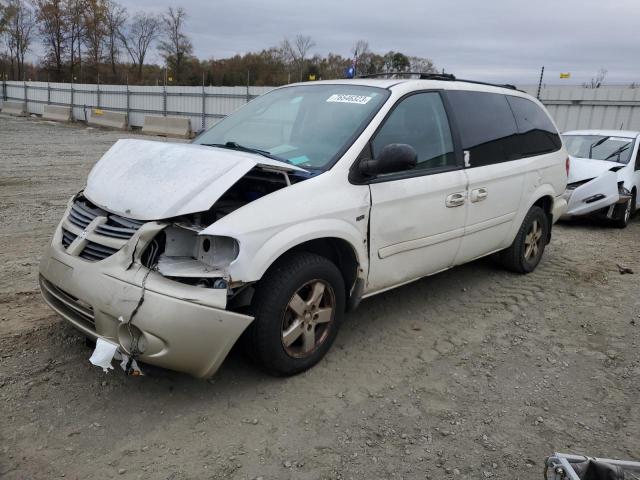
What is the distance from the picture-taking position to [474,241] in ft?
14.9

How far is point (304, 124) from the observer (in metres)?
3.88

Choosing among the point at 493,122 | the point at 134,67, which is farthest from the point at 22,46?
the point at 493,122

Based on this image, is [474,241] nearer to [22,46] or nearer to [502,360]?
[502,360]

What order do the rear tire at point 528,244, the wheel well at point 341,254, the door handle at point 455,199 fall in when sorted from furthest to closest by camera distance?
the rear tire at point 528,244
the door handle at point 455,199
the wheel well at point 341,254

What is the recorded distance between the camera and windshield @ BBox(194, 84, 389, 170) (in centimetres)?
357

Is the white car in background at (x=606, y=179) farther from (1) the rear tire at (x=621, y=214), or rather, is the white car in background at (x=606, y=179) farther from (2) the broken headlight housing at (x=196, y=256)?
(2) the broken headlight housing at (x=196, y=256)

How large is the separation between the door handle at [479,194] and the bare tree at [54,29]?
5935cm

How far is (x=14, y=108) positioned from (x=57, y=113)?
612 cm

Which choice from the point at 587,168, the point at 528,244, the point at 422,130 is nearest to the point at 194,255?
the point at 422,130

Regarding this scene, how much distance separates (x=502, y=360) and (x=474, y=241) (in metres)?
1.15

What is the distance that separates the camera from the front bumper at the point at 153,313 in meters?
2.67

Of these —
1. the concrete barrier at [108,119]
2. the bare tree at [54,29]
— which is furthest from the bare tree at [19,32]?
the concrete barrier at [108,119]

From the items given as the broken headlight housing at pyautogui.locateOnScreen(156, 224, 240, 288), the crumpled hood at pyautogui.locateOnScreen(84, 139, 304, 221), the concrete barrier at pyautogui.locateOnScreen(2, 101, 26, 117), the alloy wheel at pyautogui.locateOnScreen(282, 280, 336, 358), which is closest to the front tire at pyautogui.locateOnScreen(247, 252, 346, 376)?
the alloy wheel at pyautogui.locateOnScreen(282, 280, 336, 358)

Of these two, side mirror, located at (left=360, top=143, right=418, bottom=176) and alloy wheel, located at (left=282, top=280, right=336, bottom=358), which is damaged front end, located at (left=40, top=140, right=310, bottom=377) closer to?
alloy wheel, located at (left=282, top=280, right=336, bottom=358)
